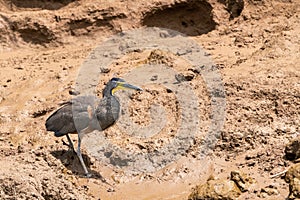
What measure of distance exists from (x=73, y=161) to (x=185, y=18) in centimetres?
472

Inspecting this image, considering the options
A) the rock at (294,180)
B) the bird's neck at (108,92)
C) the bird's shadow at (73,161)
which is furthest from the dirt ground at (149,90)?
the bird's neck at (108,92)

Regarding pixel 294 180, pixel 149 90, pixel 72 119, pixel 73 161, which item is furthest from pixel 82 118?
pixel 294 180

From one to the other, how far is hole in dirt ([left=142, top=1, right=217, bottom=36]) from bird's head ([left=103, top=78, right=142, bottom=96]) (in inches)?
129

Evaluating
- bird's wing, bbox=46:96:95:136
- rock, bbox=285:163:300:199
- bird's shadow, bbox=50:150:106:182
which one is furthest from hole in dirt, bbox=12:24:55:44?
rock, bbox=285:163:300:199

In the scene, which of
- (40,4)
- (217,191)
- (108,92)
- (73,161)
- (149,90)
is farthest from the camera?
(40,4)

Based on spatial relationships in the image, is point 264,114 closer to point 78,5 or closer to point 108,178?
point 108,178

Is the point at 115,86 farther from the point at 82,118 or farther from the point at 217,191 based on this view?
the point at 217,191

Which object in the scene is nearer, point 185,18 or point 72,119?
point 72,119

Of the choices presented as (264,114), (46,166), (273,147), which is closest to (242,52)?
(264,114)

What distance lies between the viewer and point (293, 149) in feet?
23.6

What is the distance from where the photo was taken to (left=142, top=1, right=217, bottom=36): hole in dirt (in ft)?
38.6

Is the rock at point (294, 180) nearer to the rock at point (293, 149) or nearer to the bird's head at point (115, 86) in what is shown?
the rock at point (293, 149)

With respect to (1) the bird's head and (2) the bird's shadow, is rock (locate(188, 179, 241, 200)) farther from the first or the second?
(1) the bird's head

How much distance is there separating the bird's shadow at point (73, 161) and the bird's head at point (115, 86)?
3.05 feet
